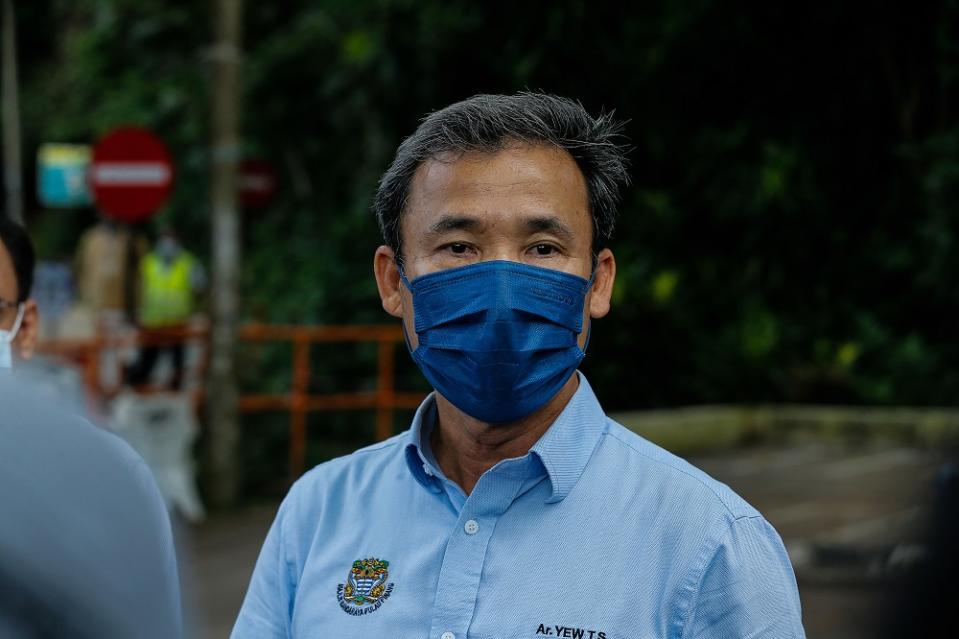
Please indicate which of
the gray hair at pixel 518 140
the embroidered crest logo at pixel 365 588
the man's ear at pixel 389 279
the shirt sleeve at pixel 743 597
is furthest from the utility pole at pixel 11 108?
the shirt sleeve at pixel 743 597

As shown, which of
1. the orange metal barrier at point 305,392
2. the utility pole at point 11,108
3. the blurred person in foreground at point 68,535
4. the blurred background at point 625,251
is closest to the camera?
the blurred person in foreground at point 68,535

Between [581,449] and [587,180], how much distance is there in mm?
461

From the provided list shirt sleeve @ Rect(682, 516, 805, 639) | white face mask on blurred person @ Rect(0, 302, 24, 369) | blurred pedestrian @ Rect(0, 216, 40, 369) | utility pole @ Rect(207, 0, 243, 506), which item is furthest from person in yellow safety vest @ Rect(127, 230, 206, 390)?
shirt sleeve @ Rect(682, 516, 805, 639)

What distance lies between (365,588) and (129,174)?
28.1 feet

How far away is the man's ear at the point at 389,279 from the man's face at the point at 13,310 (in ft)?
3.74

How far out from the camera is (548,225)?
7.36 feet

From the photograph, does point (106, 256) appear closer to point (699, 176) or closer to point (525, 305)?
point (699, 176)

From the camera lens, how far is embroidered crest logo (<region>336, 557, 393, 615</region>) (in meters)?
2.12

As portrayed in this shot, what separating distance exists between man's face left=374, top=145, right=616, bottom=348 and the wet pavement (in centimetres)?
125

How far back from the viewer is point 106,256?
1209 centimetres

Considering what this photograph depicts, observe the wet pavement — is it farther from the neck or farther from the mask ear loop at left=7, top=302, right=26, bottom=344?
the mask ear loop at left=7, top=302, right=26, bottom=344

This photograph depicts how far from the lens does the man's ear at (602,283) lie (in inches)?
94.3

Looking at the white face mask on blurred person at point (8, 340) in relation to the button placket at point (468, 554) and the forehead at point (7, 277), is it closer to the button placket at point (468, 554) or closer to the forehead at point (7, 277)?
the forehead at point (7, 277)

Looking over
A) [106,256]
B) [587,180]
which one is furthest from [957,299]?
[106,256]
